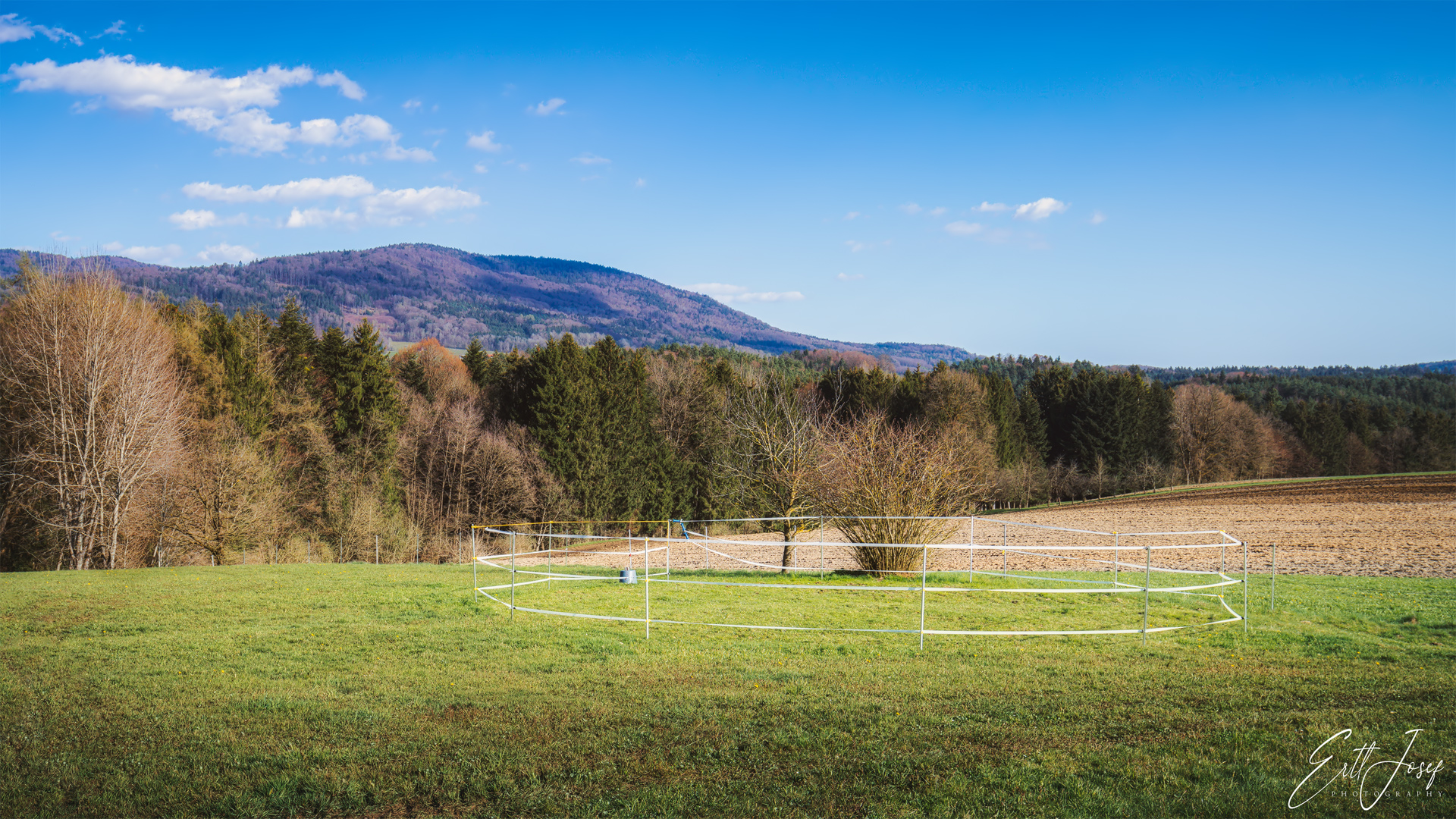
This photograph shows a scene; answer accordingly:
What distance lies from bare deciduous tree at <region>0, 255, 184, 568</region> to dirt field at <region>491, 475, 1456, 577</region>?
17118mm

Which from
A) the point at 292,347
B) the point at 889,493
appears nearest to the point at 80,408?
the point at 292,347

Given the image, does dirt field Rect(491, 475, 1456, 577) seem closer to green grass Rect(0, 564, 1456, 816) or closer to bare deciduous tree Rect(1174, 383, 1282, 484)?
green grass Rect(0, 564, 1456, 816)

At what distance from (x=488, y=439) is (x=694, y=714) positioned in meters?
40.5

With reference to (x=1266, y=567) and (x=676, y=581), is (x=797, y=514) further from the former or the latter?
Answer: (x=1266, y=567)

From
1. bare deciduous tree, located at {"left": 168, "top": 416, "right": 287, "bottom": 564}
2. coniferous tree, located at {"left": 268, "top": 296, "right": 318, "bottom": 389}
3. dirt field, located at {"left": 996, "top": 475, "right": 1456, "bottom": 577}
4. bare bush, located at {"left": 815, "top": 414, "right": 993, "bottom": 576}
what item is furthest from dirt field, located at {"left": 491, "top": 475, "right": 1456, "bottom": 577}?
coniferous tree, located at {"left": 268, "top": 296, "right": 318, "bottom": 389}

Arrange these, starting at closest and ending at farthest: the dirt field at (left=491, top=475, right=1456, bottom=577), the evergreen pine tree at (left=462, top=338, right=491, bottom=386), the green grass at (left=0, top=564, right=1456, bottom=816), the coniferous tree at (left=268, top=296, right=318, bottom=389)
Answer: the green grass at (left=0, top=564, right=1456, bottom=816)
the dirt field at (left=491, top=475, right=1456, bottom=577)
the coniferous tree at (left=268, top=296, right=318, bottom=389)
the evergreen pine tree at (left=462, top=338, right=491, bottom=386)

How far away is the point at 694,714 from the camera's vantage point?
816 cm

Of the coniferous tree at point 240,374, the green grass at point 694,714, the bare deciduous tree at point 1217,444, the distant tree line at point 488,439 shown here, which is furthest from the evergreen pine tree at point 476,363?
the bare deciduous tree at point 1217,444

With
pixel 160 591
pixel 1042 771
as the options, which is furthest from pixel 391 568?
pixel 1042 771

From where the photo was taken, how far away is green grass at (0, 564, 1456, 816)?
6016 mm

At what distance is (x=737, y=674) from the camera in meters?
10.1

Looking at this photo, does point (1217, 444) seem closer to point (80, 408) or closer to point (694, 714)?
point (694, 714)

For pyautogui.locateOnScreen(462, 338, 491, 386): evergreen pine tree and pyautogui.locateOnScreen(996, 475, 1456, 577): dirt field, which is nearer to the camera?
pyautogui.locateOnScreen(996, 475, 1456, 577): dirt field

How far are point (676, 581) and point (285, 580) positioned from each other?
10.8 meters
